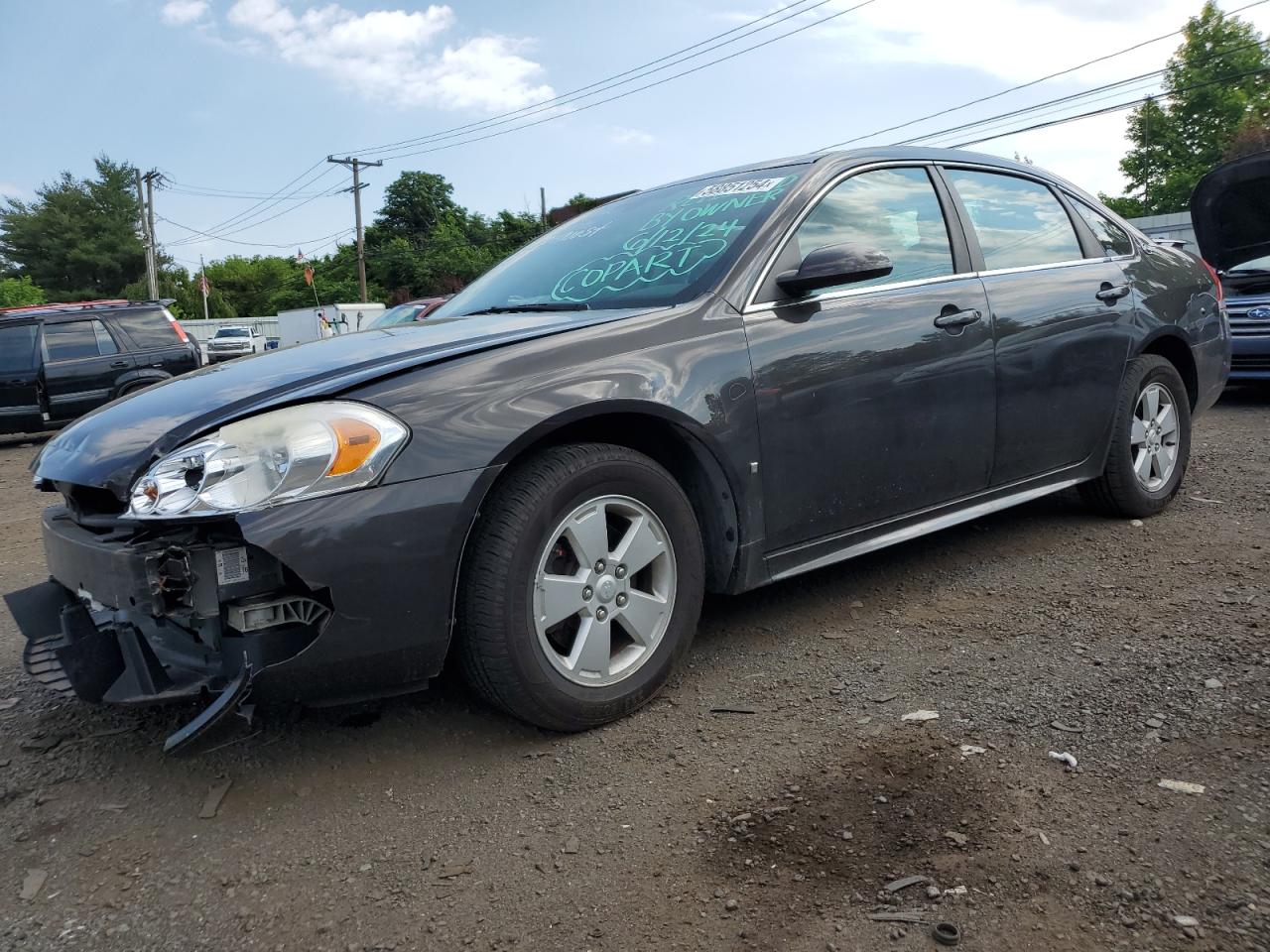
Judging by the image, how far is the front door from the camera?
3.03m

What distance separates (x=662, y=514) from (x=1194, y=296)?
134 inches

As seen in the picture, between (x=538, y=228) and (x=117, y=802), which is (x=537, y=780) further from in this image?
(x=538, y=228)

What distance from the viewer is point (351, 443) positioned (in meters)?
2.29

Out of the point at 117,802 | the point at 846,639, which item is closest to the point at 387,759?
the point at 117,802

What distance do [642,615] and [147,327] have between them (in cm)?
1173

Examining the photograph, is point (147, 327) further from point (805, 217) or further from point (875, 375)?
point (875, 375)

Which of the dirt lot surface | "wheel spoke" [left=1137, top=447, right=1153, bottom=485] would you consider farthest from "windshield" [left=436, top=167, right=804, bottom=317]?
"wheel spoke" [left=1137, top=447, right=1153, bottom=485]

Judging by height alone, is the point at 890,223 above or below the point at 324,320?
below

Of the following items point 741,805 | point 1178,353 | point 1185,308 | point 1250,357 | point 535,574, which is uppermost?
point 1185,308

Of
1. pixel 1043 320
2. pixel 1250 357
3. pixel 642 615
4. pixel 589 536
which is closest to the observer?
pixel 589 536

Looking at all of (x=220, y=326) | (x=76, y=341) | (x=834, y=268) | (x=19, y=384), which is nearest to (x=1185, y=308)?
(x=834, y=268)

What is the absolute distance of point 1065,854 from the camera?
1982mm

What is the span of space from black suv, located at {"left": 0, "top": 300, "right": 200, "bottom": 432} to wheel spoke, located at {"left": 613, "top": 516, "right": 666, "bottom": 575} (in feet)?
34.1

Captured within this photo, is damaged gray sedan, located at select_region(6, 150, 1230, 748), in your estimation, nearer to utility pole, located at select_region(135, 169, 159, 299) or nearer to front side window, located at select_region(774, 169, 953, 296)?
front side window, located at select_region(774, 169, 953, 296)
